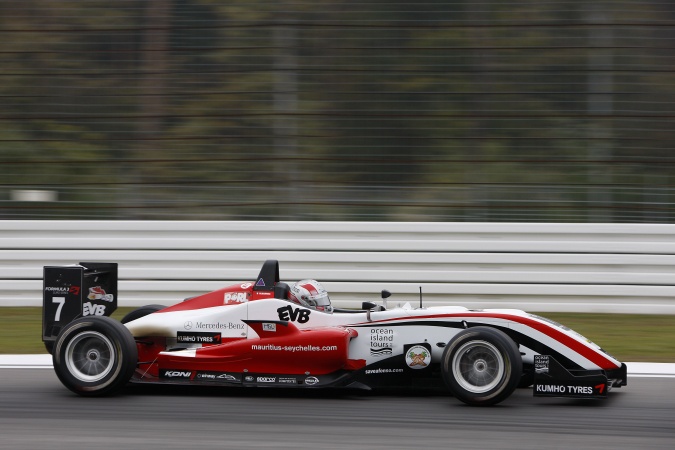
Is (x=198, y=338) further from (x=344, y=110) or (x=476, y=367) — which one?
(x=344, y=110)

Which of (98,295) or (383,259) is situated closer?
(98,295)

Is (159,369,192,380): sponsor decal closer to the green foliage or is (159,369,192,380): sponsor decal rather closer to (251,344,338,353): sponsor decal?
(251,344,338,353): sponsor decal

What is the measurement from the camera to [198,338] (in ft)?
22.1

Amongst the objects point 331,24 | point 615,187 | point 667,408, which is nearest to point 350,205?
point 331,24

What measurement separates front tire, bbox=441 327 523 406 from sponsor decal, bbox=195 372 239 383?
1480mm

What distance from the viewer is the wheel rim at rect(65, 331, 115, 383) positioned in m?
6.54

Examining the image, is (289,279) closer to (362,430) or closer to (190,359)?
(190,359)

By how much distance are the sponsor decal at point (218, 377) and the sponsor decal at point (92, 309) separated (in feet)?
4.01

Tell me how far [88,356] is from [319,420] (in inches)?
73.5

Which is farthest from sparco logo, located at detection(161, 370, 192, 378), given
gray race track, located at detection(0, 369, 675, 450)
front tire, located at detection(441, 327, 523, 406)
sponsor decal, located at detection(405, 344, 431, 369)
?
front tire, located at detection(441, 327, 523, 406)

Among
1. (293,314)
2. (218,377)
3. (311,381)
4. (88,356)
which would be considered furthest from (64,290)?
(311,381)

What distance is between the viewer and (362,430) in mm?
5480

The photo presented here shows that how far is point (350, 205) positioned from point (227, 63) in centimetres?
223

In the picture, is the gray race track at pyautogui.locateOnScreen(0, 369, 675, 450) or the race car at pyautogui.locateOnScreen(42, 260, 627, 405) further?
the race car at pyautogui.locateOnScreen(42, 260, 627, 405)
